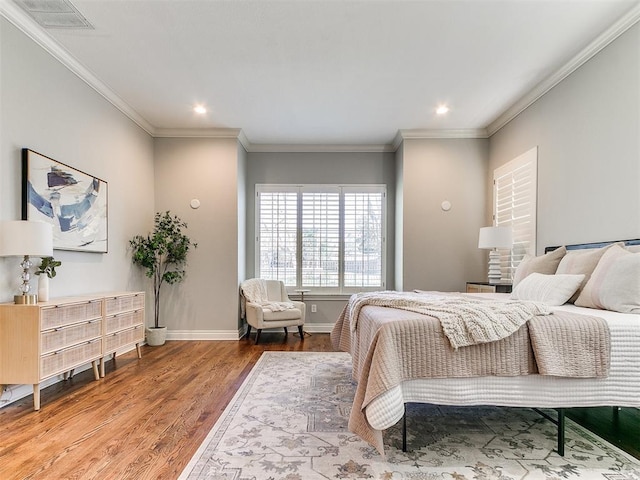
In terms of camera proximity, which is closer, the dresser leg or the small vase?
the dresser leg

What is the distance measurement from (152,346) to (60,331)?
1993mm

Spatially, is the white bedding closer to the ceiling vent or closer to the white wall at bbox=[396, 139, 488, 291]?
the white wall at bbox=[396, 139, 488, 291]

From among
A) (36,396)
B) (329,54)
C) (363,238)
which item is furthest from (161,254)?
(329,54)

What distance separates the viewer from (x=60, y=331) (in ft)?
9.19

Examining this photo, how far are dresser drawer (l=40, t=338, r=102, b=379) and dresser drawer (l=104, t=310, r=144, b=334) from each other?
0.61 ft

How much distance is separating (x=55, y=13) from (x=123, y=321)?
2.63 metres

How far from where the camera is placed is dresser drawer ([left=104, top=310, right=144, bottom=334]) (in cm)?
345

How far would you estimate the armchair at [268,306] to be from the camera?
4.86 m

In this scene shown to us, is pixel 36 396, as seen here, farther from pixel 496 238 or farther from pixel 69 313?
pixel 496 238

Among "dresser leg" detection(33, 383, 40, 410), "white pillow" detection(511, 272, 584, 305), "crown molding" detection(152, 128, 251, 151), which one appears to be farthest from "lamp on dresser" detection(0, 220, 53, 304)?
"white pillow" detection(511, 272, 584, 305)

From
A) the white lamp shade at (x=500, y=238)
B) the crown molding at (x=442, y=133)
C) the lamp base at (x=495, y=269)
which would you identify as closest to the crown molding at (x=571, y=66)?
the crown molding at (x=442, y=133)

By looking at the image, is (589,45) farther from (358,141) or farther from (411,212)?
(358,141)

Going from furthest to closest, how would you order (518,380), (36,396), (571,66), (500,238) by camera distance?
(500,238) → (571,66) → (36,396) → (518,380)

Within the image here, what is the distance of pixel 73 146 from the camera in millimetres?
3430
